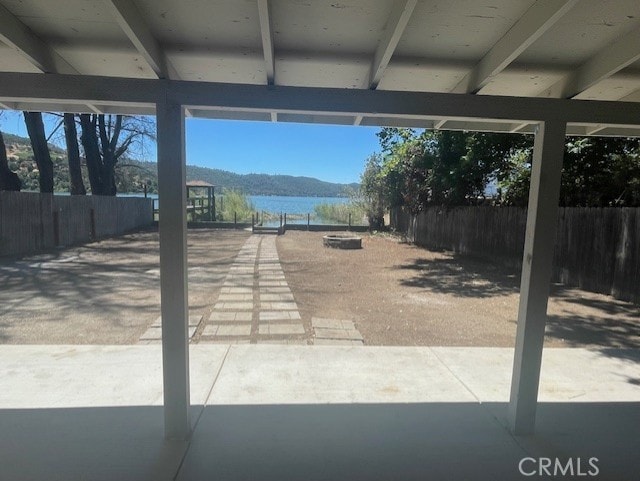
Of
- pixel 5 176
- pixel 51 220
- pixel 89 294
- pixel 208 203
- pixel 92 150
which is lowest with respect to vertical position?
pixel 89 294

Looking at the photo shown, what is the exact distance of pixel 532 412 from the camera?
266 cm

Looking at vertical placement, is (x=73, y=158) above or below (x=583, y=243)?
above

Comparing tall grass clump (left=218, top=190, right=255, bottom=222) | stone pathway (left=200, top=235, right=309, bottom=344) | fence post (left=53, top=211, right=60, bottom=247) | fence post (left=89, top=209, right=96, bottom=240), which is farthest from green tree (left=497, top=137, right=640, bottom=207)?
tall grass clump (left=218, top=190, right=255, bottom=222)

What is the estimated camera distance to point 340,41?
223cm

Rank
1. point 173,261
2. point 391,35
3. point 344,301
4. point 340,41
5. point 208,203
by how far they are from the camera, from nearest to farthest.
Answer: point 391,35, point 340,41, point 173,261, point 344,301, point 208,203

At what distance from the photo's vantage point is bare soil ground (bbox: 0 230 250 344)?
4.84m

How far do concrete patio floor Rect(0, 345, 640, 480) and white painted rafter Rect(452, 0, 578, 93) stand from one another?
7.57 ft

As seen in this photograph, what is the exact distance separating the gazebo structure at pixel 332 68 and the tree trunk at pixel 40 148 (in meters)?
15.4

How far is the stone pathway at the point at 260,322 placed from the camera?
15.2 ft

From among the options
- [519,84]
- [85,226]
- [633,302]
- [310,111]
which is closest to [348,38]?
[310,111]

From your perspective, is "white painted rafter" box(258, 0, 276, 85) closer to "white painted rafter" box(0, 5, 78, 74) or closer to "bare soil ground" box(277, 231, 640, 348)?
"white painted rafter" box(0, 5, 78, 74)

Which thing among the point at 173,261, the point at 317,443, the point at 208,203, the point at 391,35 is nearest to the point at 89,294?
the point at 173,261

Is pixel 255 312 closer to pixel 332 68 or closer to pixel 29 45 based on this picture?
Answer: pixel 332 68

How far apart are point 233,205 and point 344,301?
24.2 metres
